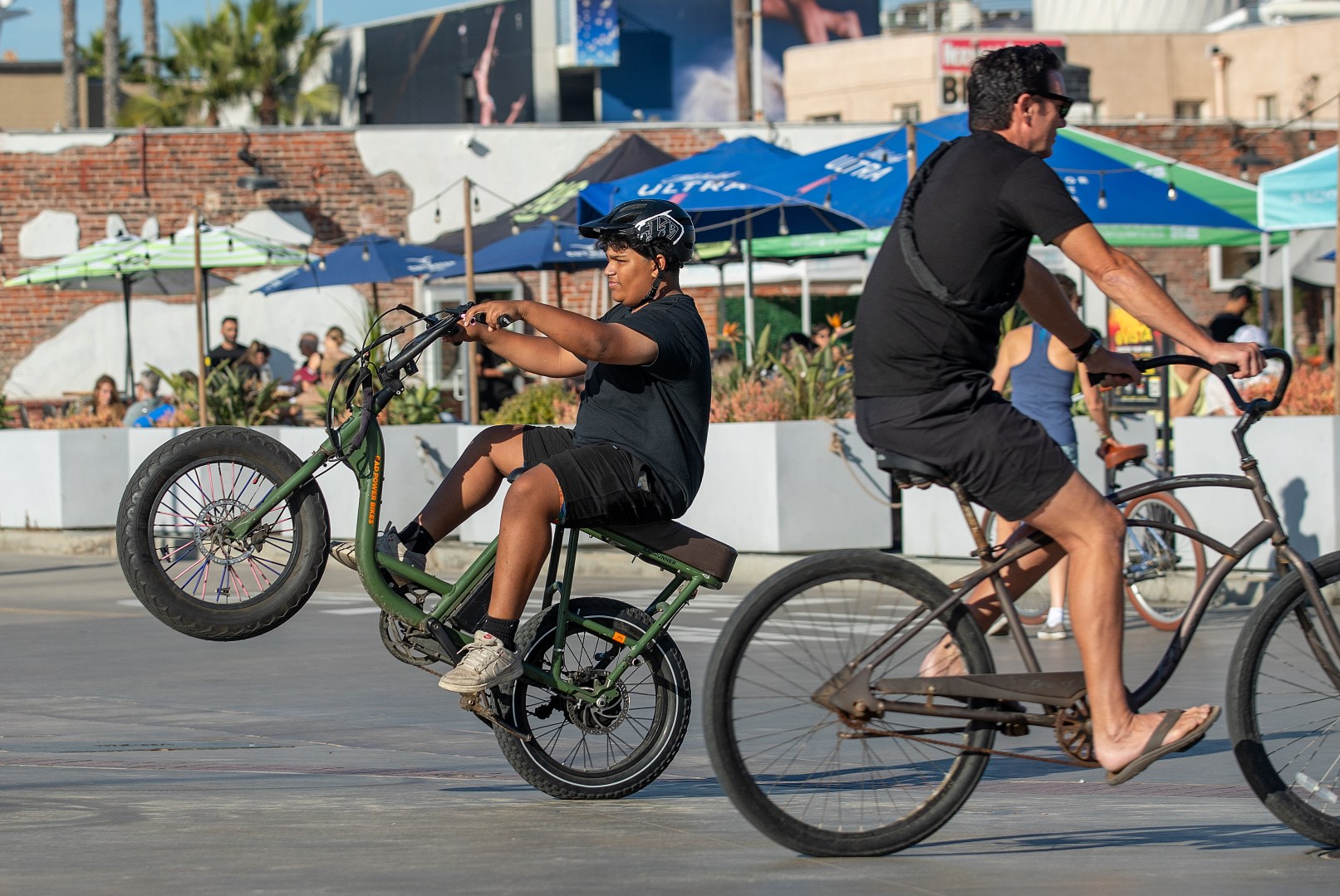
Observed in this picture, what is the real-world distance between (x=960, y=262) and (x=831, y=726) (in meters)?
1.25

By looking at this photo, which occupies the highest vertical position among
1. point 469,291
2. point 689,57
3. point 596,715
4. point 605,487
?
point 689,57

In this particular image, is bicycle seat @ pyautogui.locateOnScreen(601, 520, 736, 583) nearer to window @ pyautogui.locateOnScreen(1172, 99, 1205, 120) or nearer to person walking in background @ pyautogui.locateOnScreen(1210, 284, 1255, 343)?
person walking in background @ pyautogui.locateOnScreen(1210, 284, 1255, 343)

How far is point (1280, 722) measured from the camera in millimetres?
Answer: 4988

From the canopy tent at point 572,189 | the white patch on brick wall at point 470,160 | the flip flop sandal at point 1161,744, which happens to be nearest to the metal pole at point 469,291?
the canopy tent at point 572,189

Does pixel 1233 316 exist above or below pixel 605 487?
above

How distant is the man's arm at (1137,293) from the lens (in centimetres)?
452

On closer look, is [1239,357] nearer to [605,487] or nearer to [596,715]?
[605,487]

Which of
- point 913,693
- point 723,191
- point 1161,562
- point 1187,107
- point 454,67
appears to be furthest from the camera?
point 454,67

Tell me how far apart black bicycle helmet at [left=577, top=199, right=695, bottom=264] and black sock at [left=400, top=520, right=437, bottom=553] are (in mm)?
1029

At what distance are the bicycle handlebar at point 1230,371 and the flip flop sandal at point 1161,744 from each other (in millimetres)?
812

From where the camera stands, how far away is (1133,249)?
30141 mm

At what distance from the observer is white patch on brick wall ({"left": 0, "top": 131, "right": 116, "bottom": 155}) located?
28.0 metres

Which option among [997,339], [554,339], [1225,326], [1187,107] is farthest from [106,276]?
[1187,107]

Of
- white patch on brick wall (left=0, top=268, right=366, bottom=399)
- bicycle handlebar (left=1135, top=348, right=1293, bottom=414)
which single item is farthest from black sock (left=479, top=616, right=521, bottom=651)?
white patch on brick wall (left=0, top=268, right=366, bottom=399)
